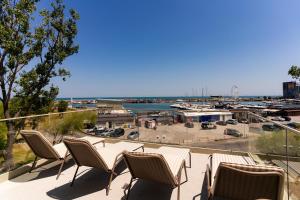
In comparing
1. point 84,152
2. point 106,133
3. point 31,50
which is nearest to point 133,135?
point 106,133

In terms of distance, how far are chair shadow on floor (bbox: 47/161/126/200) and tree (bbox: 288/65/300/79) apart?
19.1 metres

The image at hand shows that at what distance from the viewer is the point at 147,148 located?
16.2 feet

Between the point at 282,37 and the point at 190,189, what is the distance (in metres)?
14.1

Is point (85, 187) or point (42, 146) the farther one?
point (42, 146)

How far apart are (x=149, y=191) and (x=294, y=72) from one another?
1927 centimetres

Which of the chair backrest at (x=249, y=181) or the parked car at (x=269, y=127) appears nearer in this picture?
the chair backrest at (x=249, y=181)

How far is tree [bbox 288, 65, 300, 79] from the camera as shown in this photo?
15721 mm

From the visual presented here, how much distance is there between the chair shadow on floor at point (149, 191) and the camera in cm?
235

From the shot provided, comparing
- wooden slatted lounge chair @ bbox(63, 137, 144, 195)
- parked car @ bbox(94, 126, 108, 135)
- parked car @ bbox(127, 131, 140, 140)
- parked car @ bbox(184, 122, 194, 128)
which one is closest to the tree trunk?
wooden slatted lounge chair @ bbox(63, 137, 144, 195)

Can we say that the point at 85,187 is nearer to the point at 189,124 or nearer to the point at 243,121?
the point at 189,124

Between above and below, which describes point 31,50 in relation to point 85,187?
above

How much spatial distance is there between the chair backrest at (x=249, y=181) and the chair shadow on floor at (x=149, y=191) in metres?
0.91

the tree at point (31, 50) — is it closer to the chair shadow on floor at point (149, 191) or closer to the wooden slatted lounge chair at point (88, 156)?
the wooden slatted lounge chair at point (88, 156)

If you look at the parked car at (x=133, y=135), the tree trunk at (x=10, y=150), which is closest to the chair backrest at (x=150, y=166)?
the tree trunk at (x=10, y=150)
